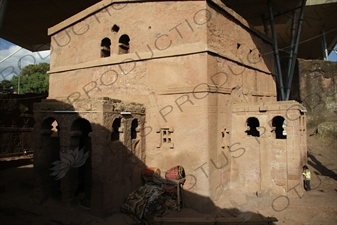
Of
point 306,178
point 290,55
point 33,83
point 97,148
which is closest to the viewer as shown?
point 97,148

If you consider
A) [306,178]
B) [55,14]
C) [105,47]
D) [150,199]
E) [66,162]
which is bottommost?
[150,199]

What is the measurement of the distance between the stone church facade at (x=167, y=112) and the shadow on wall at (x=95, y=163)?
4 cm

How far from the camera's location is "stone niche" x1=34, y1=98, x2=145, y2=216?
8586 millimetres

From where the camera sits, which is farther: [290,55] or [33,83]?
[33,83]

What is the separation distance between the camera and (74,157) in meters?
9.38

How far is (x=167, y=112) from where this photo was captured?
10336 millimetres

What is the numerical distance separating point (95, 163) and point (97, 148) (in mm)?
510

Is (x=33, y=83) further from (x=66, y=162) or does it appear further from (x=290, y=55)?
(x=290, y=55)

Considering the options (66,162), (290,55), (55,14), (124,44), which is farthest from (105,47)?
(290,55)

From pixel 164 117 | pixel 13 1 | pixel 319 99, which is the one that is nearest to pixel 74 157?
pixel 164 117

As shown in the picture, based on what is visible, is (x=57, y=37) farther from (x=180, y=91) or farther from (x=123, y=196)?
(x=123, y=196)

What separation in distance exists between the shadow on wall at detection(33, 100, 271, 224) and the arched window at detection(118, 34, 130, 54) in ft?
11.4

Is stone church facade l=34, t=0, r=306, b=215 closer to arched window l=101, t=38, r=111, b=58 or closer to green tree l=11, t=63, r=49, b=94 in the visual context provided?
arched window l=101, t=38, r=111, b=58

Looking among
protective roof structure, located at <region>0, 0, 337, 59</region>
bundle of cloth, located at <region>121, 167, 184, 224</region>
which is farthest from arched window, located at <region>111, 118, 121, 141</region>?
protective roof structure, located at <region>0, 0, 337, 59</region>
